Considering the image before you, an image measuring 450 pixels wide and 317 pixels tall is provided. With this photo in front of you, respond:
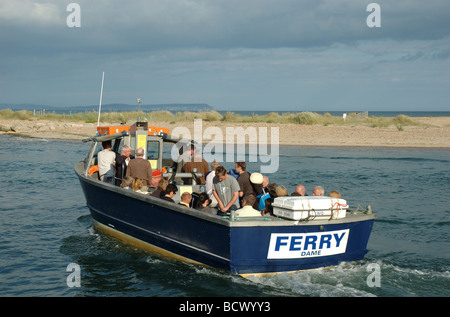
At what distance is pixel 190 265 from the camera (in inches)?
350

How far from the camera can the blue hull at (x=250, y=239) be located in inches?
298

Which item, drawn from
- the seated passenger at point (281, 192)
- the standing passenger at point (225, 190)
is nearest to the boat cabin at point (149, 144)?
the standing passenger at point (225, 190)

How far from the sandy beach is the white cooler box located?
2893cm

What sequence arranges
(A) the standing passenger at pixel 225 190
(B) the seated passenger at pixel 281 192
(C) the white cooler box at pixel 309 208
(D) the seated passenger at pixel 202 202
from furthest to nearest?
(D) the seated passenger at pixel 202 202 < (A) the standing passenger at pixel 225 190 < (B) the seated passenger at pixel 281 192 < (C) the white cooler box at pixel 309 208

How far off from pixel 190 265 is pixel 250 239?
5.73ft

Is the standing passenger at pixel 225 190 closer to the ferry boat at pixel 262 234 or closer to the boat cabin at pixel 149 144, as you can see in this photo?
the ferry boat at pixel 262 234

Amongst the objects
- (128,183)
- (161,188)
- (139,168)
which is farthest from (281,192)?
(139,168)

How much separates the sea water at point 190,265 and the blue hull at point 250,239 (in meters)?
0.25

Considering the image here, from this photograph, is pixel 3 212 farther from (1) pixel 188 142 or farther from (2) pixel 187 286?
(2) pixel 187 286

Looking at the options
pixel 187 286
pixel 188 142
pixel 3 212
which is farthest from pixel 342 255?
pixel 3 212

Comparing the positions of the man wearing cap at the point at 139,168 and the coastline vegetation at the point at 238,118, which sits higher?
the coastline vegetation at the point at 238,118

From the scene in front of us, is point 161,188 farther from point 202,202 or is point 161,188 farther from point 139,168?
point 139,168

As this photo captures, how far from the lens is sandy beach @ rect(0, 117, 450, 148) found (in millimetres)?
→ 36438

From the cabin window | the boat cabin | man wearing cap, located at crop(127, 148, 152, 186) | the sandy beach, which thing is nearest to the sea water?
man wearing cap, located at crop(127, 148, 152, 186)
